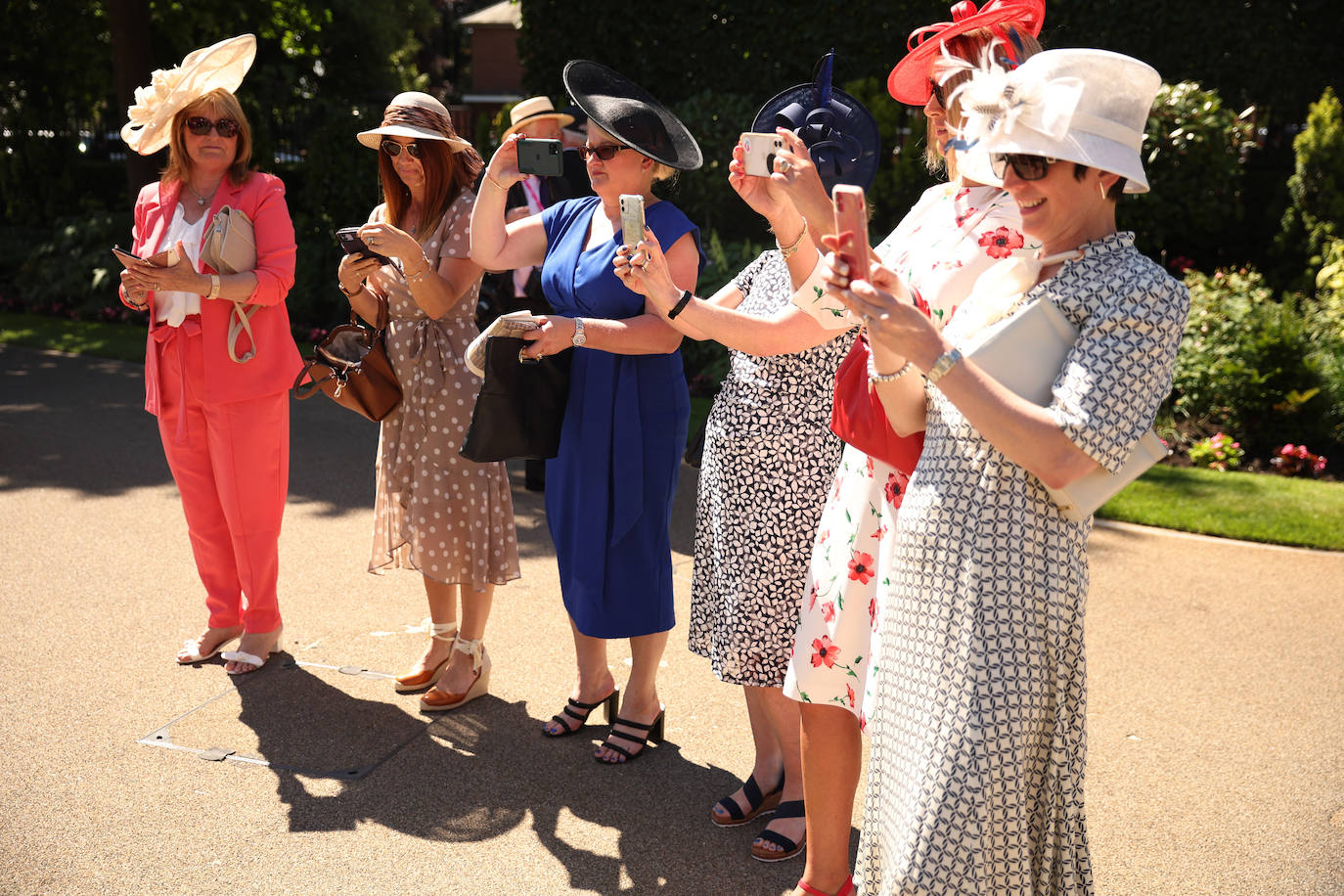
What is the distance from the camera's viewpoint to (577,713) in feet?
13.4

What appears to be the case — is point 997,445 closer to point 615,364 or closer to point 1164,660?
point 615,364

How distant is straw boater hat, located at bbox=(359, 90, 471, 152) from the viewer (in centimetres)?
399

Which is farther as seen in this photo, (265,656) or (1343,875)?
(265,656)

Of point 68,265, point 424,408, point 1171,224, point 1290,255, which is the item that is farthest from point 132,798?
point 68,265

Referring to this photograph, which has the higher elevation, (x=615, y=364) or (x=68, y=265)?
(x=615, y=364)

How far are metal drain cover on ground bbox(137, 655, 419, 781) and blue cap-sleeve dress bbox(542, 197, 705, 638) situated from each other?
2.85 ft

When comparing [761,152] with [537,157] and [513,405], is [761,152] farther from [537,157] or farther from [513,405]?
[513,405]

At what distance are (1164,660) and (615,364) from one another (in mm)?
2695

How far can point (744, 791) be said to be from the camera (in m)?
3.55

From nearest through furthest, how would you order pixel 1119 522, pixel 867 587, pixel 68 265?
pixel 867 587 → pixel 1119 522 → pixel 68 265

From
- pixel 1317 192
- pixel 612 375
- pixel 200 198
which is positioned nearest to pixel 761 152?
pixel 612 375

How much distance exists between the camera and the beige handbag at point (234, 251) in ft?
13.7

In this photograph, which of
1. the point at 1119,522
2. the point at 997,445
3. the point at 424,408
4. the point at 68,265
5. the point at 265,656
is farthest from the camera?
the point at 68,265

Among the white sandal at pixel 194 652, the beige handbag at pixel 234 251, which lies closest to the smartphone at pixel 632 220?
the beige handbag at pixel 234 251
